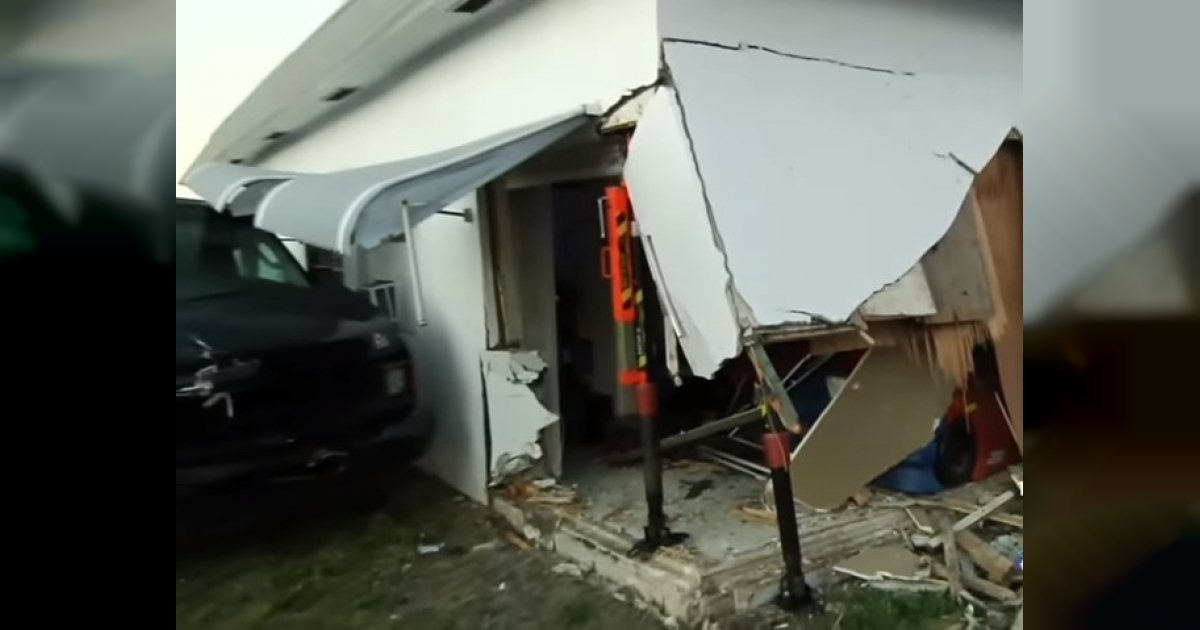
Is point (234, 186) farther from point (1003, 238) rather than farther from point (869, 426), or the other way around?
point (1003, 238)

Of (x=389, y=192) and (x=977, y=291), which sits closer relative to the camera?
(x=389, y=192)

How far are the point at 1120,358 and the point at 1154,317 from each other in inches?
2.5

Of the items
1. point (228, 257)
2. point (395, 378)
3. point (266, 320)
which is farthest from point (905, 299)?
point (228, 257)

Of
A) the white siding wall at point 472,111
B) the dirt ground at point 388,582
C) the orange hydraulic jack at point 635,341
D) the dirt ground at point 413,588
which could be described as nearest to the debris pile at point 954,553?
the dirt ground at point 413,588

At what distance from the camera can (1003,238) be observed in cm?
543

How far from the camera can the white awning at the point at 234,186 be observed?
18.7 ft

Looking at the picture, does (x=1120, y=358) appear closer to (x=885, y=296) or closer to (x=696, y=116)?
(x=696, y=116)

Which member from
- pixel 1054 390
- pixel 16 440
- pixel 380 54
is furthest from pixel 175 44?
pixel 380 54

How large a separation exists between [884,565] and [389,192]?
9.95ft

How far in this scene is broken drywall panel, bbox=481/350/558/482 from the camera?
5656 millimetres

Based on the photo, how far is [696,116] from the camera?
13.5 ft

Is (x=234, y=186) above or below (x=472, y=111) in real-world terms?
below

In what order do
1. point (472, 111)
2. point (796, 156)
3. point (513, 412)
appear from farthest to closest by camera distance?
point (472, 111) → point (513, 412) → point (796, 156)

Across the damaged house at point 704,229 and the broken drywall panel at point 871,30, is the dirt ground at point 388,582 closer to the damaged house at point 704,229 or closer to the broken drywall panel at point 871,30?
the damaged house at point 704,229
